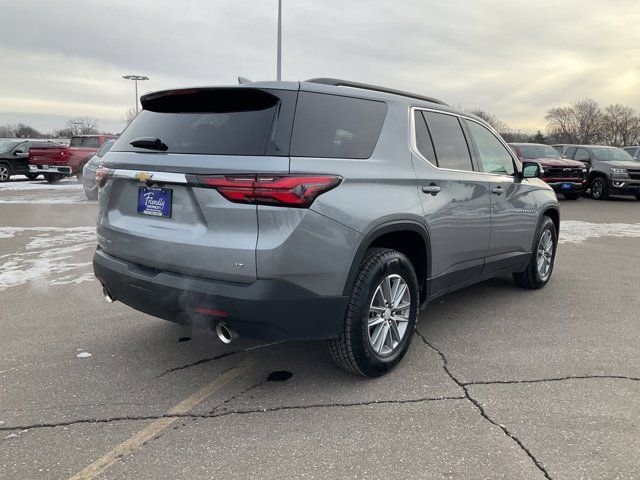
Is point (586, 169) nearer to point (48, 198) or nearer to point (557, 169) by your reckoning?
point (557, 169)

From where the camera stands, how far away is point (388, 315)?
344 centimetres

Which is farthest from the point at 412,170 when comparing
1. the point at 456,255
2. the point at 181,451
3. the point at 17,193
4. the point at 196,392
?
the point at 17,193

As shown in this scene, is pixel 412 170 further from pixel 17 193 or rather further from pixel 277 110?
pixel 17 193

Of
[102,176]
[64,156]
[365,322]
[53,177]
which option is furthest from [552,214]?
[53,177]

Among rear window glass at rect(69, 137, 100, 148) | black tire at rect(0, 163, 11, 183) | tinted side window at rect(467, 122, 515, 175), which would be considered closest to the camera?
tinted side window at rect(467, 122, 515, 175)

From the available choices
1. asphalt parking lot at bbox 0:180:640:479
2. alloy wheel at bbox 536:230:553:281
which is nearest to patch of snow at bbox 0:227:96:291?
asphalt parking lot at bbox 0:180:640:479

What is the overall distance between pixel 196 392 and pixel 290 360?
0.76 meters

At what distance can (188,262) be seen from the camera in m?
2.88

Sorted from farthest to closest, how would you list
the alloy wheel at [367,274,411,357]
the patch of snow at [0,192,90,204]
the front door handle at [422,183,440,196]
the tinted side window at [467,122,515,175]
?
the patch of snow at [0,192,90,204] → the tinted side window at [467,122,515,175] → the front door handle at [422,183,440,196] → the alloy wheel at [367,274,411,357]

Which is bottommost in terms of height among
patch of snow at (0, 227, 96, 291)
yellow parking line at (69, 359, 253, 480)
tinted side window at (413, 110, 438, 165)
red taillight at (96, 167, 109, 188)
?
patch of snow at (0, 227, 96, 291)

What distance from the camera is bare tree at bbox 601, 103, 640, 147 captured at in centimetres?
7994

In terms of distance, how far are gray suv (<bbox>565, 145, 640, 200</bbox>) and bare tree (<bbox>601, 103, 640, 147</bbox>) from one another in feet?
239

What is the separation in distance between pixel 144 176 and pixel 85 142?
17493mm

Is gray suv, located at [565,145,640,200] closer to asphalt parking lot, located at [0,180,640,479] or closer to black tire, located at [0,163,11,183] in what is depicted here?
asphalt parking lot, located at [0,180,640,479]
